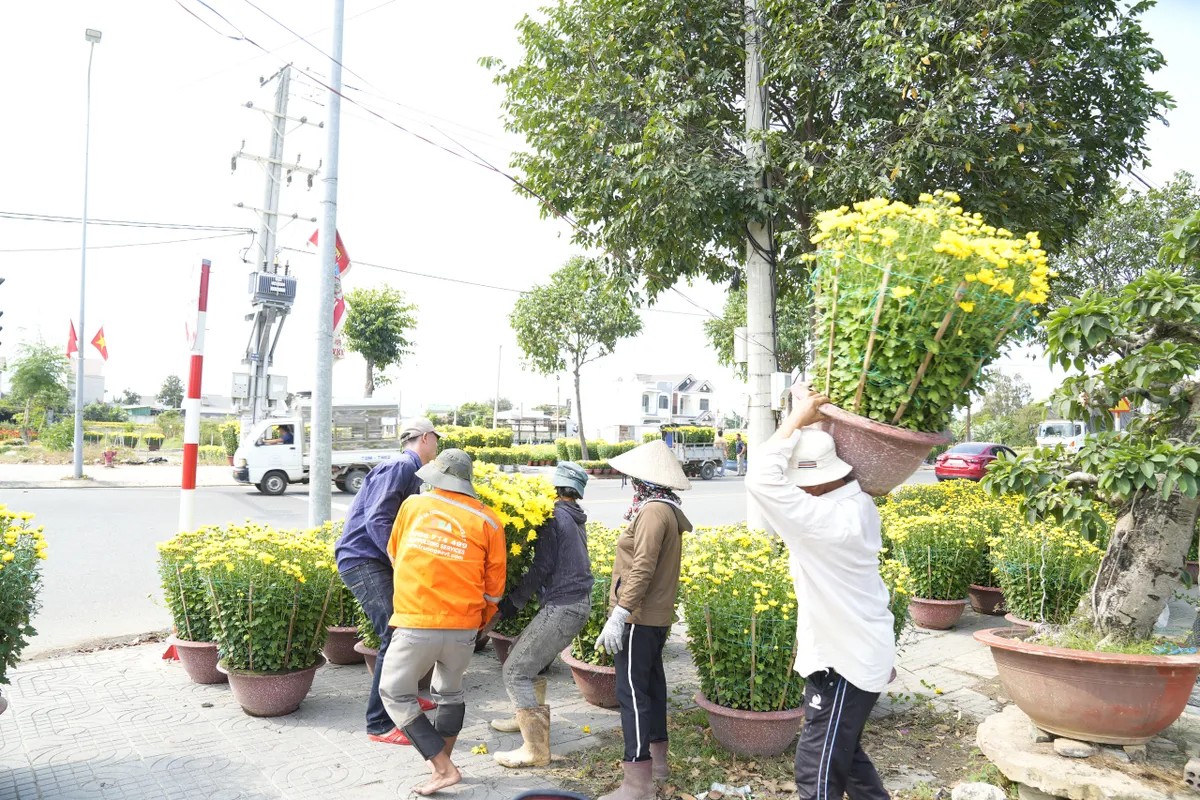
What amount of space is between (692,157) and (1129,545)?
4660 millimetres

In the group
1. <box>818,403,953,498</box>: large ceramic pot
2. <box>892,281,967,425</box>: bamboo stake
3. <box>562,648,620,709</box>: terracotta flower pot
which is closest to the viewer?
<box>892,281,967,425</box>: bamboo stake

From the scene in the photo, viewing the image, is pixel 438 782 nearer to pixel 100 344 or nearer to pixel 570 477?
pixel 570 477

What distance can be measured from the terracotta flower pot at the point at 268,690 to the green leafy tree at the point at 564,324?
25653mm

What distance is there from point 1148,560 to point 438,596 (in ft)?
11.3

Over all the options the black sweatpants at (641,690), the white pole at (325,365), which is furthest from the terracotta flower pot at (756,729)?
the white pole at (325,365)

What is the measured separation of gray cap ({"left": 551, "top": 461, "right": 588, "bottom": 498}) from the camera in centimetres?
416

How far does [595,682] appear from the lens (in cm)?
468

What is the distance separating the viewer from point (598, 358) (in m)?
31.9

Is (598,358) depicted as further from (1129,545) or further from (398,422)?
(1129,545)

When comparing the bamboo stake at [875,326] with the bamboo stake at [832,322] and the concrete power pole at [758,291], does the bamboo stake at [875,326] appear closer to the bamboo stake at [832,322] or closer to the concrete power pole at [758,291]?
the bamboo stake at [832,322]

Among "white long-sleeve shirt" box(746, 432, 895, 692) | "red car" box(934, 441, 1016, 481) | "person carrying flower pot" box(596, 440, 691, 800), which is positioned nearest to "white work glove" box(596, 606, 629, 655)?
"person carrying flower pot" box(596, 440, 691, 800)

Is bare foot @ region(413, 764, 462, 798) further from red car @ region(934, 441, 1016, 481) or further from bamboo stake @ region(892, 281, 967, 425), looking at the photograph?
red car @ region(934, 441, 1016, 481)

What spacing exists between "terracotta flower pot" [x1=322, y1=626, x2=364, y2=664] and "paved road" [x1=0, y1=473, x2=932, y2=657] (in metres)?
2.22

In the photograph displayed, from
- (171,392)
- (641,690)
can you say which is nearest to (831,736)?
(641,690)
